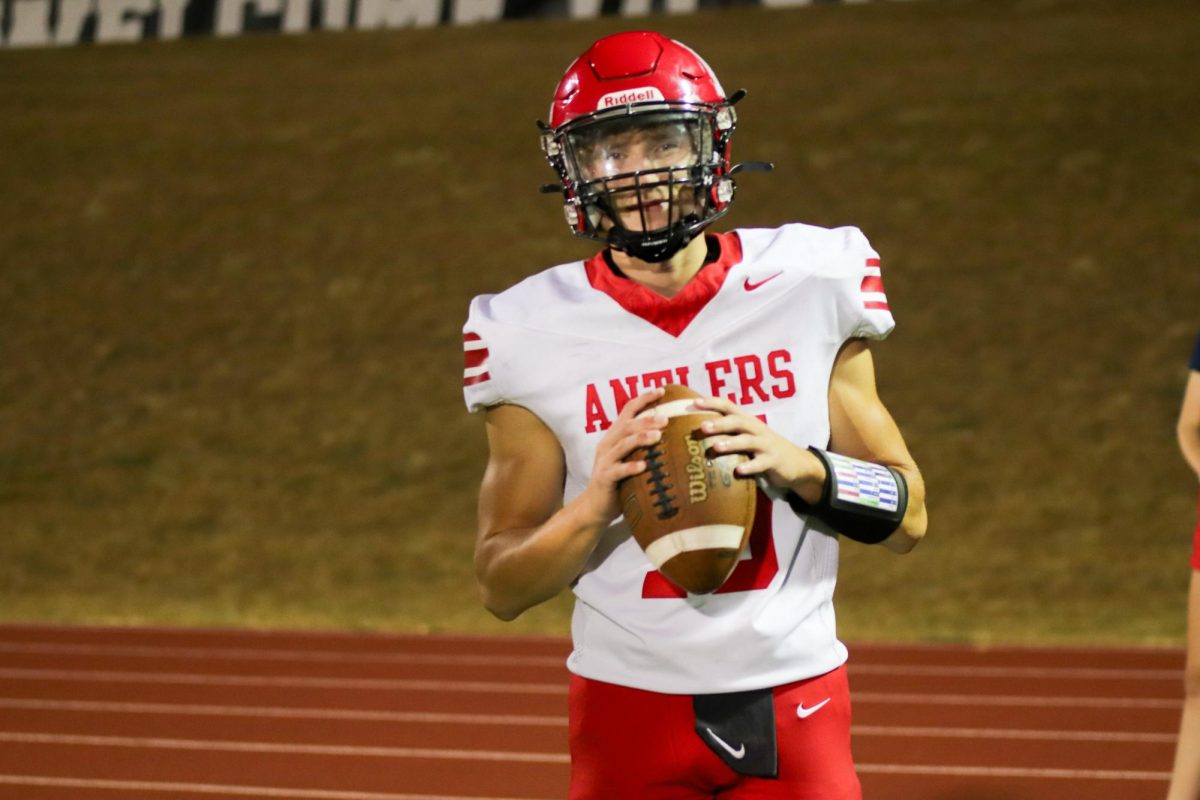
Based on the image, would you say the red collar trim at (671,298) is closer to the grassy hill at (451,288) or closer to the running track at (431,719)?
the running track at (431,719)

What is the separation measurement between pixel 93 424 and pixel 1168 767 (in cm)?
618

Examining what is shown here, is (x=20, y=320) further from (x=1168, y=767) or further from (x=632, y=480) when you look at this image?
(x=632, y=480)

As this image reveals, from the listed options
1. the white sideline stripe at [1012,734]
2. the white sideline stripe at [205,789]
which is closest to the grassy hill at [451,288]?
the white sideline stripe at [1012,734]

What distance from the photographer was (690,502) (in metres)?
1.47

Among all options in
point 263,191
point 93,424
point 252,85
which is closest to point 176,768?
point 93,424

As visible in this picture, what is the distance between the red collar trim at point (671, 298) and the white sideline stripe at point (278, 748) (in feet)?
9.74

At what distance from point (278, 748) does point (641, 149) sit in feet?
11.5

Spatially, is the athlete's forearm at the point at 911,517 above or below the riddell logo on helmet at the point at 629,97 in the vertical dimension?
below

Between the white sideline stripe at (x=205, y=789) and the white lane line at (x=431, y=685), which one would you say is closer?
the white sideline stripe at (x=205, y=789)

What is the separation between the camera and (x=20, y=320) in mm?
9320

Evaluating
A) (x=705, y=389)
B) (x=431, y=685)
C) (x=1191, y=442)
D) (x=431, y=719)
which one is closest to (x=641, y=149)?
(x=705, y=389)

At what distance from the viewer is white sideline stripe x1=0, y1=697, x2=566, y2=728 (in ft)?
16.4

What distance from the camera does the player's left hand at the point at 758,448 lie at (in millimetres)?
1462

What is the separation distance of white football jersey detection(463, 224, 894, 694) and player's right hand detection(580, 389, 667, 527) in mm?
110
